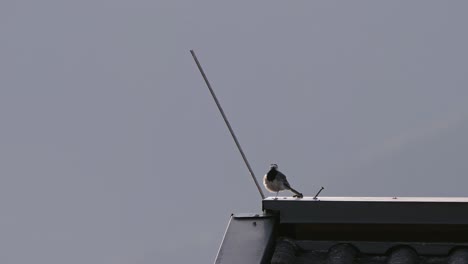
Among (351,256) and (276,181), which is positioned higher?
(276,181)

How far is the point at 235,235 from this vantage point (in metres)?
5.59

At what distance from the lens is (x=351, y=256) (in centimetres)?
552

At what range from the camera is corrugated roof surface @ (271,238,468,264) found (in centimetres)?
538

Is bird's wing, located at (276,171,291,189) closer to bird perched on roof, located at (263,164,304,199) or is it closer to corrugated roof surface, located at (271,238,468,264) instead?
bird perched on roof, located at (263,164,304,199)

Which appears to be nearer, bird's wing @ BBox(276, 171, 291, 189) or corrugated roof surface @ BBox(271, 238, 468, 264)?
corrugated roof surface @ BBox(271, 238, 468, 264)

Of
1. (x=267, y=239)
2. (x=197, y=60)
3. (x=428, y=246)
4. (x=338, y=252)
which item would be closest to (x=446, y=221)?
(x=428, y=246)

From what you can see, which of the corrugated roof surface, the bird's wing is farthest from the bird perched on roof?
the corrugated roof surface

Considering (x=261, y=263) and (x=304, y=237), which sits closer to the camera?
(x=261, y=263)

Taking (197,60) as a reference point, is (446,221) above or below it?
below

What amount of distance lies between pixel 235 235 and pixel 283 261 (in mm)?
321

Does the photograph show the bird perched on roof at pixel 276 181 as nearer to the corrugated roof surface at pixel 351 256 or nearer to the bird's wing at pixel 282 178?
the bird's wing at pixel 282 178

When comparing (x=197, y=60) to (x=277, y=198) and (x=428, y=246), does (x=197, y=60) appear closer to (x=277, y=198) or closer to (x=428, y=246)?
(x=277, y=198)

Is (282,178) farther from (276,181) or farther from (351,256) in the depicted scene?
(351,256)

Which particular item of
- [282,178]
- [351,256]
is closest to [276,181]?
[282,178]
